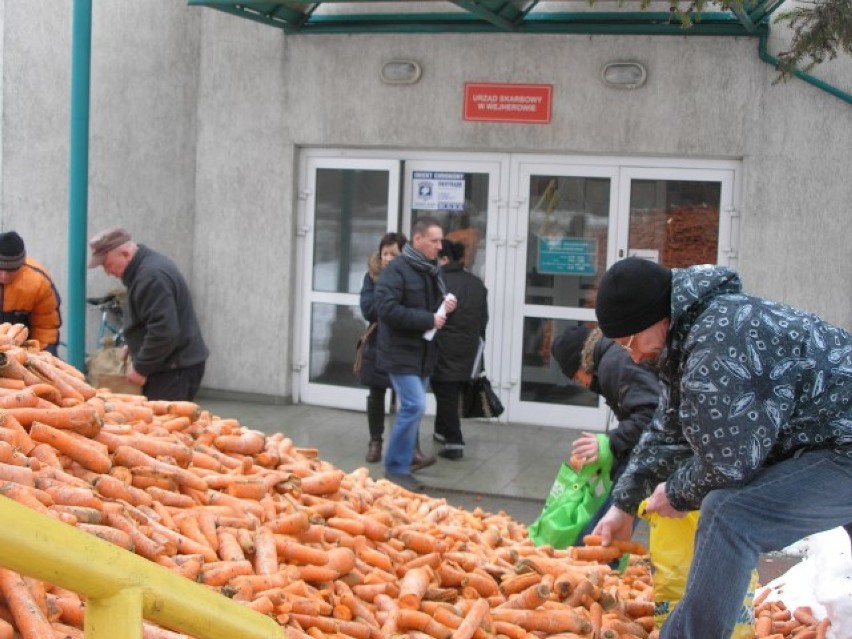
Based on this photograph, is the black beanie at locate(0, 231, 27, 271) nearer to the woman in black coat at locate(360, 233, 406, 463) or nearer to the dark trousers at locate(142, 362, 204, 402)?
the dark trousers at locate(142, 362, 204, 402)

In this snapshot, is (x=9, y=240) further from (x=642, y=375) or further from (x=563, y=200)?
(x=563, y=200)

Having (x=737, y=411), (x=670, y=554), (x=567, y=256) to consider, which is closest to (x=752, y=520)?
(x=737, y=411)

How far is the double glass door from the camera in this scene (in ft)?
34.8

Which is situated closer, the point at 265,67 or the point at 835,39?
the point at 835,39

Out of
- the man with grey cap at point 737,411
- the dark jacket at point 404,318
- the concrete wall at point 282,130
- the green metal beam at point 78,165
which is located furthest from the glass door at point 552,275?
the man with grey cap at point 737,411

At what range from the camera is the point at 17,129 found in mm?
10336

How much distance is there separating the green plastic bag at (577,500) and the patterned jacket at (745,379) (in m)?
1.96

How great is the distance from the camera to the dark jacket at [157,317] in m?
7.28

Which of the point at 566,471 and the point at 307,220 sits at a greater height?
the point at 307,220

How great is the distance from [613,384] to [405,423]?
10.6 feet

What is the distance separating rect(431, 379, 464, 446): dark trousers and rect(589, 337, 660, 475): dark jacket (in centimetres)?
413

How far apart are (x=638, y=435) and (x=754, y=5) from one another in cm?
498

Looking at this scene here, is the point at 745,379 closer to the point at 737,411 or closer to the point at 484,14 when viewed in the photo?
the point at 737,411

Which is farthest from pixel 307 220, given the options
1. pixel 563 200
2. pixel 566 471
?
pixel 566 471
